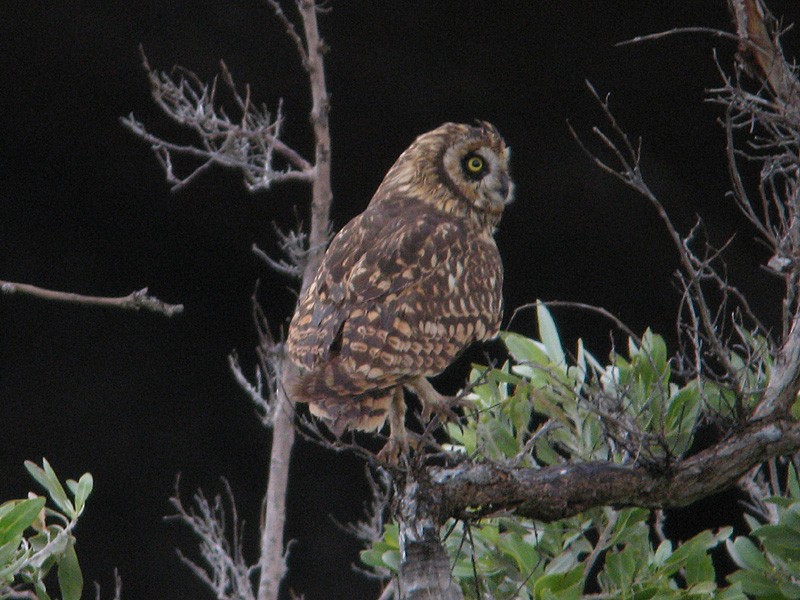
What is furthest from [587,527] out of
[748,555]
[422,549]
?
[422,549]

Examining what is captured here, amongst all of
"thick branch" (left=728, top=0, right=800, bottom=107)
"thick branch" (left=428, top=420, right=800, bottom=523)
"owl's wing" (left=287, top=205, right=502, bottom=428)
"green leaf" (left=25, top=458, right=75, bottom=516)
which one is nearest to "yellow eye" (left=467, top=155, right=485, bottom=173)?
"owl's wing" (left=287, top=205, right=502, bottom=428)

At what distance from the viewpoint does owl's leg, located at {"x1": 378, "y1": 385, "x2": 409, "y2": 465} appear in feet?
7.11

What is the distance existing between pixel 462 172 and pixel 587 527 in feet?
2.65

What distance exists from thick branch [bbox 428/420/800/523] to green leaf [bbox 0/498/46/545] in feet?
2.10

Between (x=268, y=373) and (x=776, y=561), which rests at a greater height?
(x=268, y=373)

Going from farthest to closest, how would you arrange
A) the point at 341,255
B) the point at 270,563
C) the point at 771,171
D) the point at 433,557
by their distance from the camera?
1. the point at 270,563
2. the point at 341,255
3. the point at 771,171
4. the point at 433,557

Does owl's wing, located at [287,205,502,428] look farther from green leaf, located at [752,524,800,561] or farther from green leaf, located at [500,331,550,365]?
green leaf, located at [752,524,800,561]

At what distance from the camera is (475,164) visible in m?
2.52

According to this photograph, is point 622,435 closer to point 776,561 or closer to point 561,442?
point 561,442

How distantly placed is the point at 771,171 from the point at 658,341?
1.18 ft

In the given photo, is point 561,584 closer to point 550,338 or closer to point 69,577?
point 550,338

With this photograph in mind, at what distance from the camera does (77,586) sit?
6.53 ft

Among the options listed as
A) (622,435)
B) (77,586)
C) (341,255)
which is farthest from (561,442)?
(77,586)

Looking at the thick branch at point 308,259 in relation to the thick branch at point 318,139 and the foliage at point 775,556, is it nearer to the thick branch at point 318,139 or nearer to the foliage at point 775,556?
the thick branch at point 318,139
